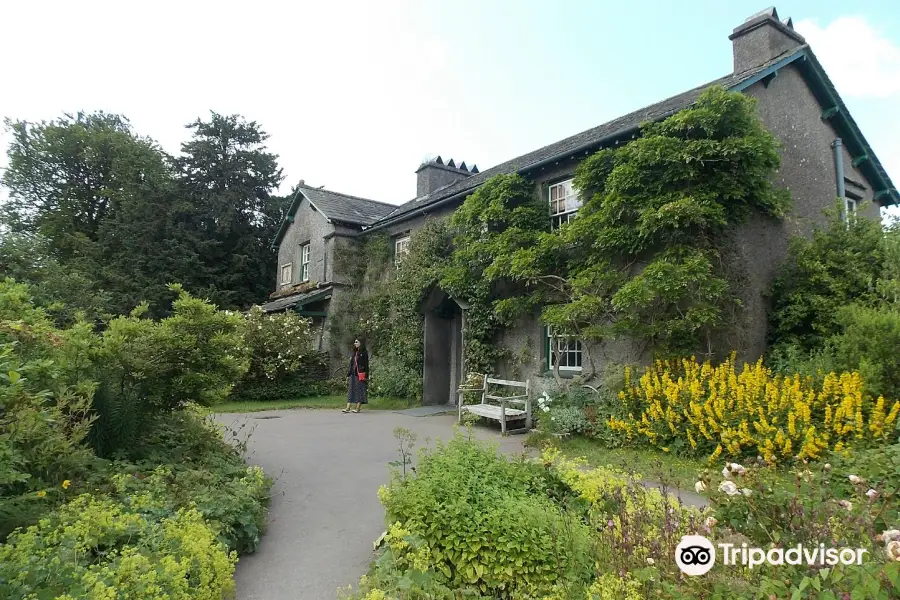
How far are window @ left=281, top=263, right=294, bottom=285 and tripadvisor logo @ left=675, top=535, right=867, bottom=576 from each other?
2172 centimetres

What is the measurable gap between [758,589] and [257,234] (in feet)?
104

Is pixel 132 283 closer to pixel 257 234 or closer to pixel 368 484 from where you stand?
pixel 257 234

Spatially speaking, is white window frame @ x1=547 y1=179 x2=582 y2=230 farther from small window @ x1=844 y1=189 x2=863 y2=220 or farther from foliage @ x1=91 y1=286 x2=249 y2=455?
foliage @ x1=91 y1=286 x2=249 y2=455

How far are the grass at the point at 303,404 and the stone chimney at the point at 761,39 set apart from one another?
12.4 m

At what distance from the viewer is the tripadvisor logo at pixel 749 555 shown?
8.72 ft

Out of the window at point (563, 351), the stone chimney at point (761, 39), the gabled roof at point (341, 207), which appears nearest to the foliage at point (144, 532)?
the window at point (563, 351)

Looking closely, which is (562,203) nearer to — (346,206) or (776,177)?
(776,177)

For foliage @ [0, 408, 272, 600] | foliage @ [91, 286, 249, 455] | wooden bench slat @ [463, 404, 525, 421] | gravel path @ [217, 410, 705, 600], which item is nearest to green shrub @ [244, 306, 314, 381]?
gravel path @ [217, 410, 705, 600]

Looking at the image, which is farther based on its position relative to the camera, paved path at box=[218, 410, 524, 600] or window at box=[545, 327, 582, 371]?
window at box=[545, 327, 582, 371]

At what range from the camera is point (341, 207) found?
20672 mm

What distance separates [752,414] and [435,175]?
15504mm

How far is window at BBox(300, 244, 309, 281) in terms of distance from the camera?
2197cm

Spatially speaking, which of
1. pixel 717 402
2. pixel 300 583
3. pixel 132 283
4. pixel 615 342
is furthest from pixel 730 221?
pixel 132 283

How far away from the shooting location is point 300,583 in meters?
4.04
